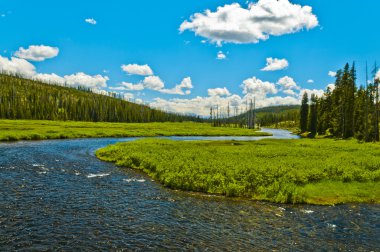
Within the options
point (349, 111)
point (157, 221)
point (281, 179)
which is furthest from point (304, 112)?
point (157, 221)

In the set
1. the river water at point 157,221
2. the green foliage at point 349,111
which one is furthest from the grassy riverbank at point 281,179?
the green foliage at point 349,111

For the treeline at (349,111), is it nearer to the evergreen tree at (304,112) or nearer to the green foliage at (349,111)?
the green foliage at (349,111)

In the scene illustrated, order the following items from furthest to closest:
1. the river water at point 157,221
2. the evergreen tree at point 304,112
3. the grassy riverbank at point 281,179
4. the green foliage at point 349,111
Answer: the evergreen tree at point 304,112
the green foliage at point 349,111
the grassy riverbank at point 281,179
the river water at point 157,221

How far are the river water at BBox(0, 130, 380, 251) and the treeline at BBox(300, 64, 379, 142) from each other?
188 ft

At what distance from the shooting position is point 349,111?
268 ft

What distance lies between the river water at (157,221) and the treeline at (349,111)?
57.3 metres

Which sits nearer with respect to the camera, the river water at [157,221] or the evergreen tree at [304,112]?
the river water at [157,221]

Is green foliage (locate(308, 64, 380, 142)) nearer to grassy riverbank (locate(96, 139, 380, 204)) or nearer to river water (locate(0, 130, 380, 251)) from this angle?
grassy riverbank (locate(96, 139, 380, 204))

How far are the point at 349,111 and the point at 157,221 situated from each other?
80247 mm

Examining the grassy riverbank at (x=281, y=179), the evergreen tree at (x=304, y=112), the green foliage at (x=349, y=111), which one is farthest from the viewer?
the evergreen tree at (x=304, y=112)

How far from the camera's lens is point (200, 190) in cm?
2534

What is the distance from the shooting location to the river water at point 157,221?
14.8 m

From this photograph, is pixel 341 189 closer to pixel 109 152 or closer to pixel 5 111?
pixel 109 152

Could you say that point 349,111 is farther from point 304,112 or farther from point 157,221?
point 157,221
